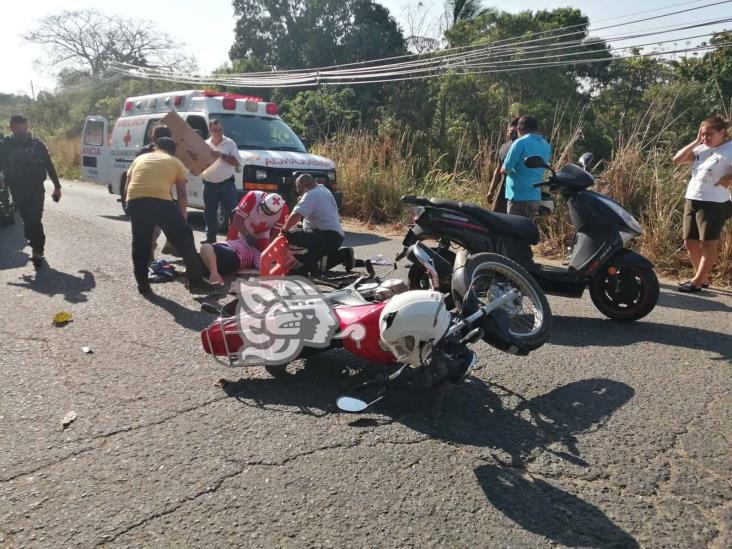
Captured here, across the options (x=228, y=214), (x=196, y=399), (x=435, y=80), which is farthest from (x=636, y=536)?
(x=435, y=80)

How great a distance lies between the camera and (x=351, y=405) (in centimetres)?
336

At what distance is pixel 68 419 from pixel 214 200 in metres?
5.68

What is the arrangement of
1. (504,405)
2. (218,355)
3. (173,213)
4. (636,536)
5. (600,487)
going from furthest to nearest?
(173,213)
(218,355)
(504,405)
(600,487)
(636,536)

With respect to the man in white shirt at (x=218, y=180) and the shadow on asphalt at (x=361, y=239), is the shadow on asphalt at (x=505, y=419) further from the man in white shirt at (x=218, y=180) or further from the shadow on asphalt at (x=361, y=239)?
the shadow on asphalt at (x=361, y=239)

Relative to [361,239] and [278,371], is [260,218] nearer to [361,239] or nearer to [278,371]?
[278,371]

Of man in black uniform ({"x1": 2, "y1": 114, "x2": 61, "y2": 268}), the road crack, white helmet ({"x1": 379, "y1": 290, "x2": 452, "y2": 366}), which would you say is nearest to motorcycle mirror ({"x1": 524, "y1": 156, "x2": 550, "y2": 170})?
white helmet ({"x1": 379, "y1": 290, "x2": 452, "y2": 366})

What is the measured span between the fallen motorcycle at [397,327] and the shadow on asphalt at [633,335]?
1023mm

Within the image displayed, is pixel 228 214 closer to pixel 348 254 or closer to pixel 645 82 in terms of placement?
pixel 348 254

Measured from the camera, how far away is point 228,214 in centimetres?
910

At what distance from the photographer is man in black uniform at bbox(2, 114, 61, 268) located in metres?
7.44

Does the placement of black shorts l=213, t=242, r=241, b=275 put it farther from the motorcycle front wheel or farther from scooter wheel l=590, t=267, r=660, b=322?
scooter wheel l=590, t=267, r=660, b=322

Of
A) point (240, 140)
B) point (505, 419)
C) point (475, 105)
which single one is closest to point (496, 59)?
point (475, 105)

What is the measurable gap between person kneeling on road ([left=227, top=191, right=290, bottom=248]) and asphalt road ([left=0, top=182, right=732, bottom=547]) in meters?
2.18

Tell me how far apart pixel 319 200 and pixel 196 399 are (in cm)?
301
